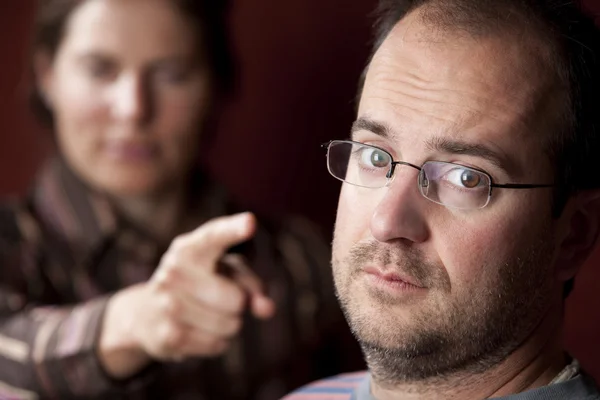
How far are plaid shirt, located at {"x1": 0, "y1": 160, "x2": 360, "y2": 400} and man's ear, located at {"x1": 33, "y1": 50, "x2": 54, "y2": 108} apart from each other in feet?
0.48

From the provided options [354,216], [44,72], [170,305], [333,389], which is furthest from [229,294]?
[44,72]

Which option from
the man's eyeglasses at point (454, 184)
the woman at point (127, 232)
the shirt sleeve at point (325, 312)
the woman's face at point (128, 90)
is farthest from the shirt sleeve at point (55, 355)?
the man's eyeglasses at point (454, 184)

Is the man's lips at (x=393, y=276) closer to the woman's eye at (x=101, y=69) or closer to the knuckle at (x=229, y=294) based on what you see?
the knuckle at (x=229, y=294)

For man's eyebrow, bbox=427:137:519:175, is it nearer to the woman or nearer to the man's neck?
the man's neck

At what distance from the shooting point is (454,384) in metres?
1.00

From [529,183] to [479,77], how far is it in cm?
12

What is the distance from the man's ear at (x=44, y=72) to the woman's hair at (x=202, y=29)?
12mm

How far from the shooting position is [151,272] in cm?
183

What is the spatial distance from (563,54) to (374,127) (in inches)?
8.5

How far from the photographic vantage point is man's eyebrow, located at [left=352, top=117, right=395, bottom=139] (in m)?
1.00

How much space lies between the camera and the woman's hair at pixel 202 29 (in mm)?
1775

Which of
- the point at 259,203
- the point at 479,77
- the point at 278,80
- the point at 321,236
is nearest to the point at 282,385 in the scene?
the point at 321,236

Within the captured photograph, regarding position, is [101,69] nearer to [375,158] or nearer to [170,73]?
[170,73]

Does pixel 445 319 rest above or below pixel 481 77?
below
